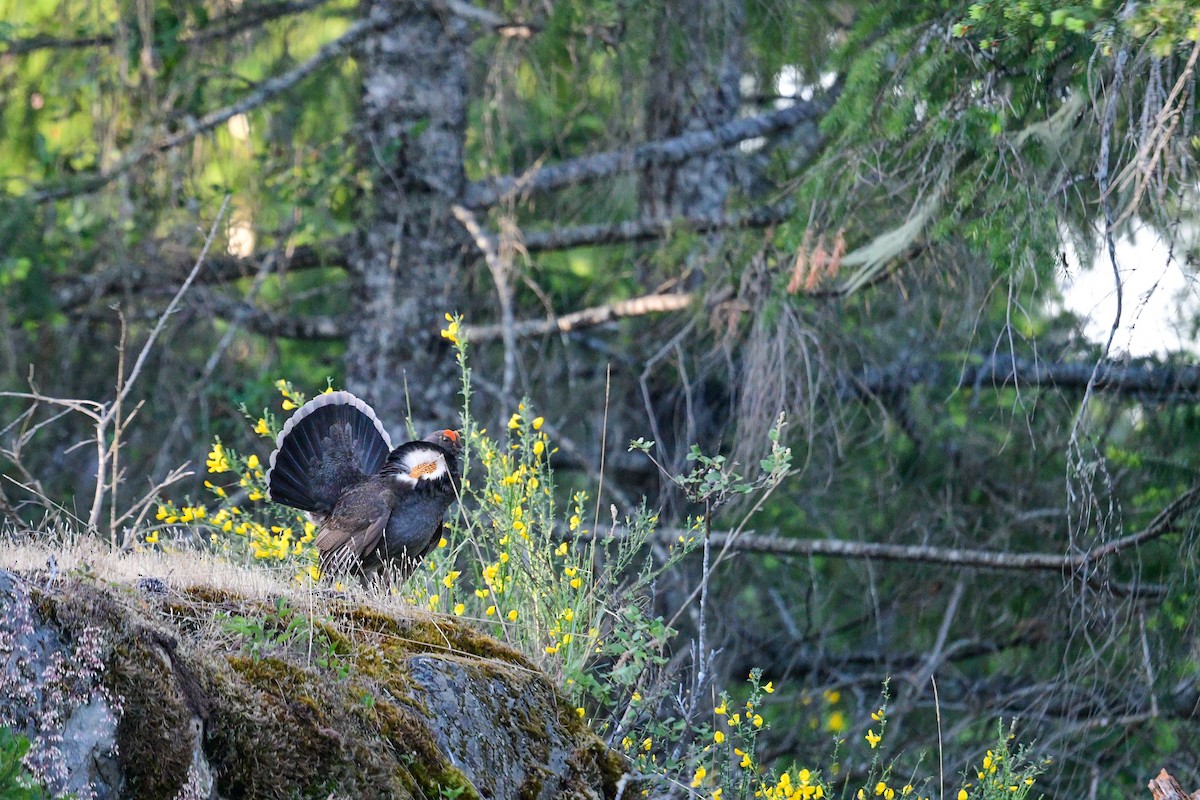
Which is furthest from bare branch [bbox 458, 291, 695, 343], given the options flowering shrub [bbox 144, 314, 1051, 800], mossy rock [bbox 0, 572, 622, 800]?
mossy rock [bbox 0, 572, 622, 800]

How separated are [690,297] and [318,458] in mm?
2673

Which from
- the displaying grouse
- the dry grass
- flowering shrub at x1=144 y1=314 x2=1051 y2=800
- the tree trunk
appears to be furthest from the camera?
the tree trunk

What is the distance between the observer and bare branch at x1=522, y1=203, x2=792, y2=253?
8445mm

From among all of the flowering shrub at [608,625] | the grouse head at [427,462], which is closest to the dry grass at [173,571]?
the flowering shrub at [608,625]

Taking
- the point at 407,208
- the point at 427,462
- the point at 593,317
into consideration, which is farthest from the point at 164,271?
the point at 427,462

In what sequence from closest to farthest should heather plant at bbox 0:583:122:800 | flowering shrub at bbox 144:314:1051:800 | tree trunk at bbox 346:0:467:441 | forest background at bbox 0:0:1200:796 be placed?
heather plant at bbox 0:583:122:800 < flowering shrub at bbox 144:314:1051:800 < forest background at bbox 0:0:1200:796 < tree trunk at bbox 346:0:467:441

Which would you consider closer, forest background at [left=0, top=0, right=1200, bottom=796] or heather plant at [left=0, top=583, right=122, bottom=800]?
heather plant at [left=0, top=583, right=122, bottom=800]

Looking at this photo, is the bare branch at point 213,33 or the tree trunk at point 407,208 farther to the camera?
the bare branch at point 213,33

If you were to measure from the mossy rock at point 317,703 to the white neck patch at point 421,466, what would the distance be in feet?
5.48

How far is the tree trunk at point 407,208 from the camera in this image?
8953mm

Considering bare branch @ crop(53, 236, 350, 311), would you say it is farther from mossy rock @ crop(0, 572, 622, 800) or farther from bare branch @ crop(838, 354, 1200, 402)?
mossy rock @ crop(0, 572, 622, 800)

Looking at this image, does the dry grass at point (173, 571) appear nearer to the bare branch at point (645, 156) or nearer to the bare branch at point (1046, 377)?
the bare branch at point (1046, 377)

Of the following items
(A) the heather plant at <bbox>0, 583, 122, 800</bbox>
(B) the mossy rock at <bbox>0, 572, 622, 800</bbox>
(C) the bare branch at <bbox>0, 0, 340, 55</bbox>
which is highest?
(C) the bare branch at <bbox>0, 0, 340, 55</bbox>

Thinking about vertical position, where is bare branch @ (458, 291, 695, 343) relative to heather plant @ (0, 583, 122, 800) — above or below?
below
